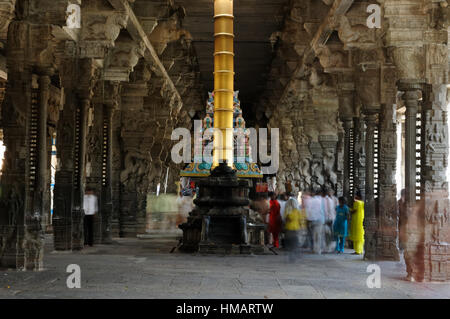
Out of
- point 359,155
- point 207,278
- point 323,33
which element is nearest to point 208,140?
point 359,155

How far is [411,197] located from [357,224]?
396 centimetres

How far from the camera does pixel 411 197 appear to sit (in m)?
9.16

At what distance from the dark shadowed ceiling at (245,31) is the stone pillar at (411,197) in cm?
902

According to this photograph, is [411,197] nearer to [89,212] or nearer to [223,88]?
[223,88]

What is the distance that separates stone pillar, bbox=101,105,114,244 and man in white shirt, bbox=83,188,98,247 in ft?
2.57

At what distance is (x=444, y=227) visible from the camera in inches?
339

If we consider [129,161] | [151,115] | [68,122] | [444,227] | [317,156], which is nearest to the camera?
[444,227]

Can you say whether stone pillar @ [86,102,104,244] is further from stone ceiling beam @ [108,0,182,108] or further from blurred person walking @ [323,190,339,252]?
blurred person walking @ [323,190,339,252]

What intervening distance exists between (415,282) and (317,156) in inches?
567

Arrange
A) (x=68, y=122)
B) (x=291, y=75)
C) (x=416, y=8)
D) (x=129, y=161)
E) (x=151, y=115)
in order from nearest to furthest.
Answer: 1. (x=416, y=8)
2. (x=68, y=122)
3. (x=129, y=161)
4. (x=151, y=115)
5. (x=291, y=75)

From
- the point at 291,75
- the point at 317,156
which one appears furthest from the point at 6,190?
the point at 317,156

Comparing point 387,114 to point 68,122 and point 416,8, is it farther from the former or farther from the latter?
point 68,122

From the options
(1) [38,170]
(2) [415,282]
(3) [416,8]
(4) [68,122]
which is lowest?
(2) [415,282]

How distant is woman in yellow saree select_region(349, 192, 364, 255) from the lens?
12812mm
